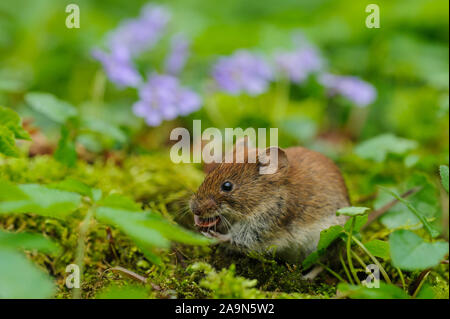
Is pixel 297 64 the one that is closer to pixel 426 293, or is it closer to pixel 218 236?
pixel 218 236

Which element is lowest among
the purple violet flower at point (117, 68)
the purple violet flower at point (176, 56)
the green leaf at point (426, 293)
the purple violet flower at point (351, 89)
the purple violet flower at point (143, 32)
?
the green leaf at point (426, 293)

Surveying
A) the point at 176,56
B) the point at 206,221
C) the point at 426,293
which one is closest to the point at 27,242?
the point at 206,221

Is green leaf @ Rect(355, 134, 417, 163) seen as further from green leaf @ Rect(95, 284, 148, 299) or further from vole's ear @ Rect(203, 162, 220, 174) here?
green leaf @ Rect(95, 284, 148, 299)

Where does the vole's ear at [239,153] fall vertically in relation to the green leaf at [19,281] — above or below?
above

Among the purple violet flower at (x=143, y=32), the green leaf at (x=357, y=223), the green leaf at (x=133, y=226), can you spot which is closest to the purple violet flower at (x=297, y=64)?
the purple violet flower at (x=143, y=32)

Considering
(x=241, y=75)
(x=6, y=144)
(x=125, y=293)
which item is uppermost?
(x=241, y=75)

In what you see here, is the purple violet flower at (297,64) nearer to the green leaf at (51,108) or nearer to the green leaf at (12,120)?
the green leaf at (51,108)
